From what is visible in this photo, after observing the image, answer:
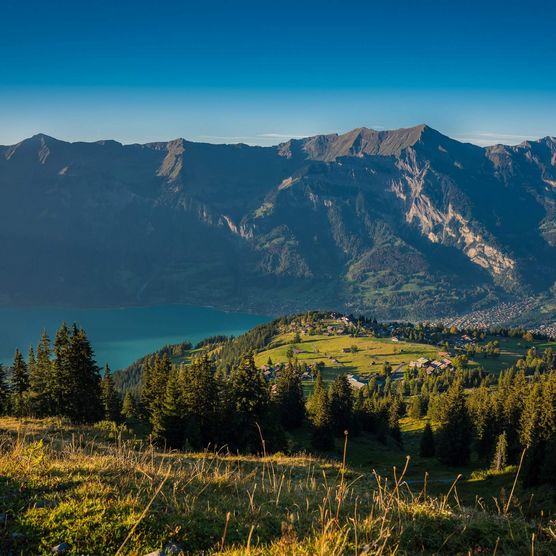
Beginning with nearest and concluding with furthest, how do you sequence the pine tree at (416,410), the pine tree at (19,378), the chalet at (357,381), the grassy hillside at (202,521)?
the grassy hillside at (202,521)
the pine tree at (19,378)
the pine tree at (416,410)
the chalet at (357,381)

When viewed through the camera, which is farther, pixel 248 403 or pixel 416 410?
pixel 416 410

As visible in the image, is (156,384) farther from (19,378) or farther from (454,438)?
(454,438)

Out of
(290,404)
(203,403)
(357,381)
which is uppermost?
(203,403)

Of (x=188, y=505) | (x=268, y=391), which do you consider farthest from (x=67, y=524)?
(x=268, y=391)

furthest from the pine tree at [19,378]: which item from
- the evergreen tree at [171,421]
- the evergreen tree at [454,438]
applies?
the evergreen tree at [454,438]

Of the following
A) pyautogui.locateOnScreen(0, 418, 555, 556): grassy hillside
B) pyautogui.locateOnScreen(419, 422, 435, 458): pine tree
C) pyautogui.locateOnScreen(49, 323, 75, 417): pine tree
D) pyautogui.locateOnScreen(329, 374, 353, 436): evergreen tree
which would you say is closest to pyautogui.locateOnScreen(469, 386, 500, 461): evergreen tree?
pyautogui.locateOnScreen(419, 422, 435, 458): pine tree

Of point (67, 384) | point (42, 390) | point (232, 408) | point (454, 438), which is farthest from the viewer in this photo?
point (454, 438)

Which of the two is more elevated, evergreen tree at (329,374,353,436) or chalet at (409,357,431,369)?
evergreen tree at (329,374,353,436)

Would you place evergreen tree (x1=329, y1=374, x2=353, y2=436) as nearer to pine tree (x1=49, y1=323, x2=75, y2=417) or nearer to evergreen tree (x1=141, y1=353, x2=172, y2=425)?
evergreen tree (x1=141, y1=353, x2=172, y2=425)

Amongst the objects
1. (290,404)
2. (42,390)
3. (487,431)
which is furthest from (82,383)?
(487,431)

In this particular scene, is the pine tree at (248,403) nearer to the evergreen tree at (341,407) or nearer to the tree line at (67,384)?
the tree line at (67,384)

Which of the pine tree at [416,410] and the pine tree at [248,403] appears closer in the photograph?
the pine tree at [248,403]

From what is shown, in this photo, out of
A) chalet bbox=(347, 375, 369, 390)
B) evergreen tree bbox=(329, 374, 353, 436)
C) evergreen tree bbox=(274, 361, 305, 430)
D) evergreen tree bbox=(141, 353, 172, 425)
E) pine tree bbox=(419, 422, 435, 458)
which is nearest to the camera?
evergreen tree bbox=(141, 353, 172, 425)

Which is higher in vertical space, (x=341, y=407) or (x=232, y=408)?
(x=232, y=408)
